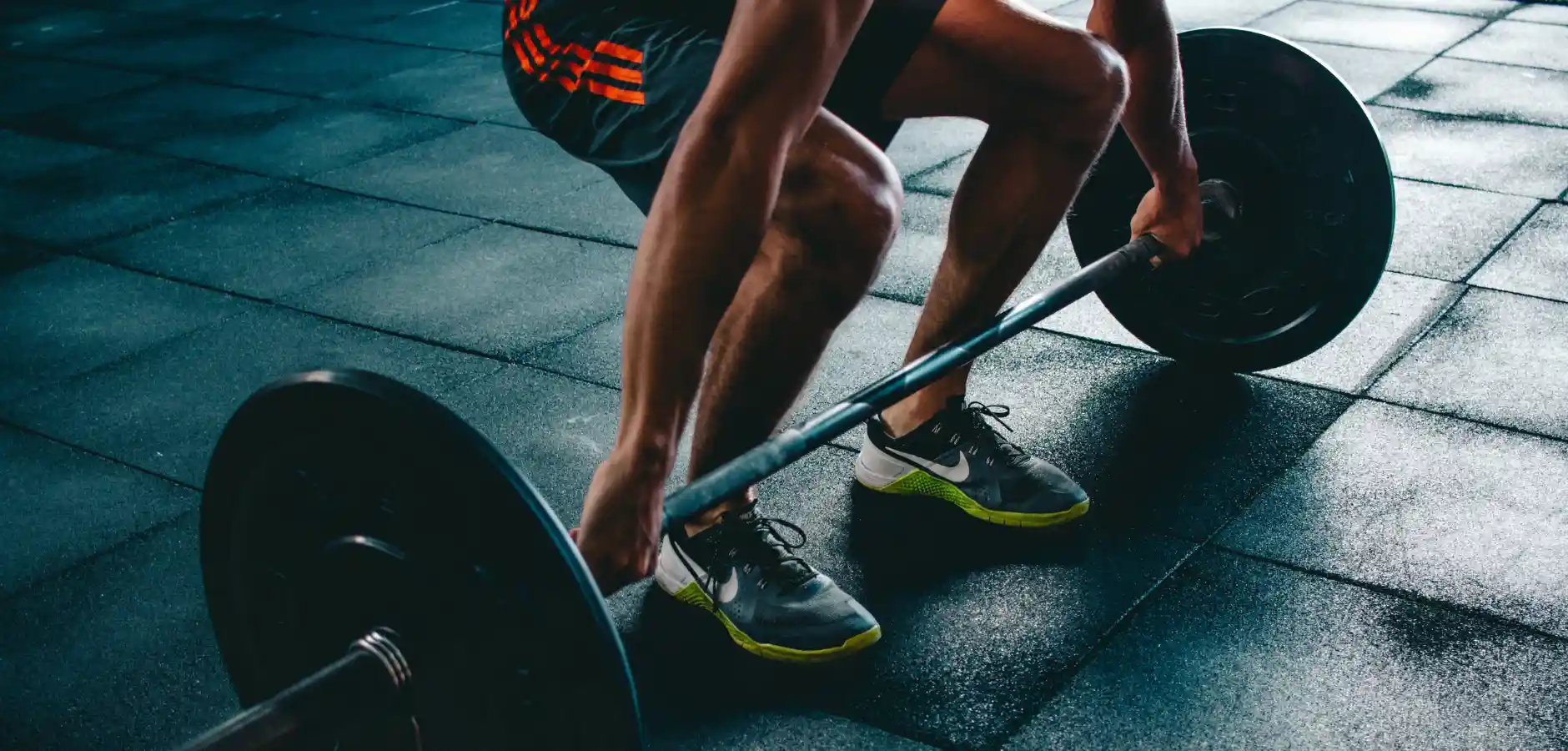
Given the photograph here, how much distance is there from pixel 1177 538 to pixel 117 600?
159 centimetres

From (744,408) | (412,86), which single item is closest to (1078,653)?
(744,408)

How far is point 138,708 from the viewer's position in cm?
183

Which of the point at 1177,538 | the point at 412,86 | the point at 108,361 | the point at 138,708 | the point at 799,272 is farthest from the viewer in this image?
the point at 412,86

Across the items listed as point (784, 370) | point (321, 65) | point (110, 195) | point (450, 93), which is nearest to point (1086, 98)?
point (784, 370)

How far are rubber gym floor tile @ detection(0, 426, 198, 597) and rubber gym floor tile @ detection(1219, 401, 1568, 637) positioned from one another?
1.76 metres

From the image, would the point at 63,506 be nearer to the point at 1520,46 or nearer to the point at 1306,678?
the point at 1306,678

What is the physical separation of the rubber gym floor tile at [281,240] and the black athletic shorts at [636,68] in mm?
1608

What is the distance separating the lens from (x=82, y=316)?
320 centimetres

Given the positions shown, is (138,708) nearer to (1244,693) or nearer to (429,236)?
(1244,693)

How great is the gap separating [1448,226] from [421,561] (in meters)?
2.70

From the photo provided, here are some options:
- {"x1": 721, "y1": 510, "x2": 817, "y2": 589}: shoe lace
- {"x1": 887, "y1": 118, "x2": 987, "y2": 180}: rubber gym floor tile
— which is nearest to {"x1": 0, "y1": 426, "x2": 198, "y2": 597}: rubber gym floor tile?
{"x1": 721, "y1": 510, "x2": 817, "y2": 589}: shoe lace

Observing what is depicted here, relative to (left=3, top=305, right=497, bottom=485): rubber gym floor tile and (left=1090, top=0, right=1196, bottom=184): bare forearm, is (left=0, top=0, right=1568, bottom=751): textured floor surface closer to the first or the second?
(left=3, top=305, right=497, bottom=485): rubber gym floor tile

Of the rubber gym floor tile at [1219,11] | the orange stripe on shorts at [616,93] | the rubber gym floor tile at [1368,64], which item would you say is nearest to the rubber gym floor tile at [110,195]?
the orange stripe on shorts at [616,93]

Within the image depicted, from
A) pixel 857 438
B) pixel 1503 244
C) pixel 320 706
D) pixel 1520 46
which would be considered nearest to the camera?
pixel 320 706
